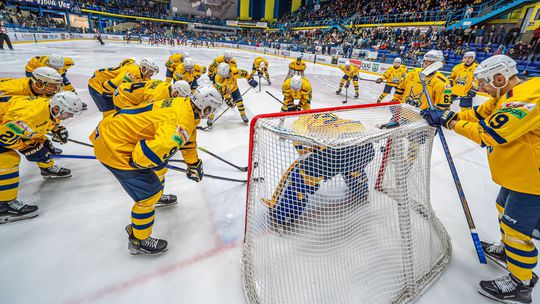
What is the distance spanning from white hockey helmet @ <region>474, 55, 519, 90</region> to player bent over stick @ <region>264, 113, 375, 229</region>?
35.2 inches

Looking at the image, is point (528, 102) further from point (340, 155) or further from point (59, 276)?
point (59, 276)

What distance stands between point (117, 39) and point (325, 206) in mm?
32684

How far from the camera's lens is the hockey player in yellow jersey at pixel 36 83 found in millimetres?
2639

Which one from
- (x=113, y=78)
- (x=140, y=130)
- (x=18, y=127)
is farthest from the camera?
(x=113, y=78)

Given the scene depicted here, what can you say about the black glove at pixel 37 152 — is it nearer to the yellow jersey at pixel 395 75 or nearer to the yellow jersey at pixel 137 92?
the yellow jersey at pixel 137 92

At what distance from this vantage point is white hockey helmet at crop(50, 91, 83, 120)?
7.52 feet

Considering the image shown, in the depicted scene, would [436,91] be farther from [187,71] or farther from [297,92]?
[187,71]

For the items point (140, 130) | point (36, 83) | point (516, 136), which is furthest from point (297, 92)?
point (36, 83)

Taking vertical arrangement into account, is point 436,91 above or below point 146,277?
above

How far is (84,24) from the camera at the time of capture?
113ft

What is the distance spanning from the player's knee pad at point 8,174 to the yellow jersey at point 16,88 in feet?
2.23

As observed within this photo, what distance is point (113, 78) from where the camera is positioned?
4.04 meters

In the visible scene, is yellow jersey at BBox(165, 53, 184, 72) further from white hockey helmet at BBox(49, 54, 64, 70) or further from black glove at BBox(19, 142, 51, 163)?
black glove at BBox(19, 142, 51, 163)

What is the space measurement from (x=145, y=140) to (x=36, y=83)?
216 centimetres
